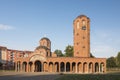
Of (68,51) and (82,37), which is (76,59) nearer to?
(82,37)

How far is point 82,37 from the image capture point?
7231cm

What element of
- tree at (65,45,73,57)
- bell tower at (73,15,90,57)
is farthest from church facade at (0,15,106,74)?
tree at (65,45,73,57)

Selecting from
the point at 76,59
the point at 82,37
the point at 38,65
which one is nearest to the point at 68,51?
the point at 38,65

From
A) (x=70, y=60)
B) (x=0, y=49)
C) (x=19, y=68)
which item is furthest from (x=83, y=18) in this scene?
(x=0, y=49)

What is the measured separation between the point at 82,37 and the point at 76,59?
711 cm

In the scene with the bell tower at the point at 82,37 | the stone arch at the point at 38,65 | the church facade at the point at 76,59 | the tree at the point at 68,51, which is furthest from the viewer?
the tree at the point at 68,51

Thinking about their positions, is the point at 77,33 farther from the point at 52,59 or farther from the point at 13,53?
the point at 13,53

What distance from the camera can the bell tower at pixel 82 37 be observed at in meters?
71.8

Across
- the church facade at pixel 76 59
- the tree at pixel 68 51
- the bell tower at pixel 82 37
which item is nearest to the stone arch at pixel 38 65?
the church facade at pixel 76 59

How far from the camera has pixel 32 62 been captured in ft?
236

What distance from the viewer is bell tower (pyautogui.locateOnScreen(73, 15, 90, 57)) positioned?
71.8 metres

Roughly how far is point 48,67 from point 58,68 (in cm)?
415

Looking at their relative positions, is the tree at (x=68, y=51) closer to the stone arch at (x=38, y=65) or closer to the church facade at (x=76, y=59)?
the church facade at (x=76, y=59)

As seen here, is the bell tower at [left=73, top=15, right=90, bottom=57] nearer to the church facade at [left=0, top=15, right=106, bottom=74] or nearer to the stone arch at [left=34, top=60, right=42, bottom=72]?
the church facade at [left=0, top=15, right=106, bottom=74]
